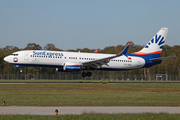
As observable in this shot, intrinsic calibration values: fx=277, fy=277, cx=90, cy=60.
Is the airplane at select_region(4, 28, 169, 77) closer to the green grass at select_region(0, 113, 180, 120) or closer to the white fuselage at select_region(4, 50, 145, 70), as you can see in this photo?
the white fuselage at select_region(4, 50, 145, 70)

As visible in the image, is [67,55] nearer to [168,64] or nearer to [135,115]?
[135,115]

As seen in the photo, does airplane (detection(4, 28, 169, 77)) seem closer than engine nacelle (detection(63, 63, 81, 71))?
Yes

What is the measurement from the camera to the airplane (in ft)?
162

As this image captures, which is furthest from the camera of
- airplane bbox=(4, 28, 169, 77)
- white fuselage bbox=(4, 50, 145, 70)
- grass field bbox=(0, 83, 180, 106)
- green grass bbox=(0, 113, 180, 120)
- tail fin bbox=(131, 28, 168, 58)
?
tail fin bbox=(131, 28, 168, 58)

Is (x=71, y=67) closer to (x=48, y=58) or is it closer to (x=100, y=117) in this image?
(x=48, y=58)

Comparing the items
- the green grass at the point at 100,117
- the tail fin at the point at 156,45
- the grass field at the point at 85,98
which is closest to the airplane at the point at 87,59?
the tail fin at the point at 156,45

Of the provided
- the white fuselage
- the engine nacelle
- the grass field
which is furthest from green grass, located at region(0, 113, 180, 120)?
the white fuselage

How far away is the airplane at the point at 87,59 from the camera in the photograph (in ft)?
162

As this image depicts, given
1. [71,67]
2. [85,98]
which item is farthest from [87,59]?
[85,98]

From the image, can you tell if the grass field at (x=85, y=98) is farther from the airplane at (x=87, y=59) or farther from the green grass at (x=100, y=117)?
the airplane at (x=87, y=59)

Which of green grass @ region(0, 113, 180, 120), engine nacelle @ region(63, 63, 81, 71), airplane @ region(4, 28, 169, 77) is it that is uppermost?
airplane @ region(4, 28, 169, 77)

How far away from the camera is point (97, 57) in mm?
53469

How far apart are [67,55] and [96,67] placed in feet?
20.7

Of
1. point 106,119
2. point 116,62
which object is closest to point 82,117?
point 106,119
